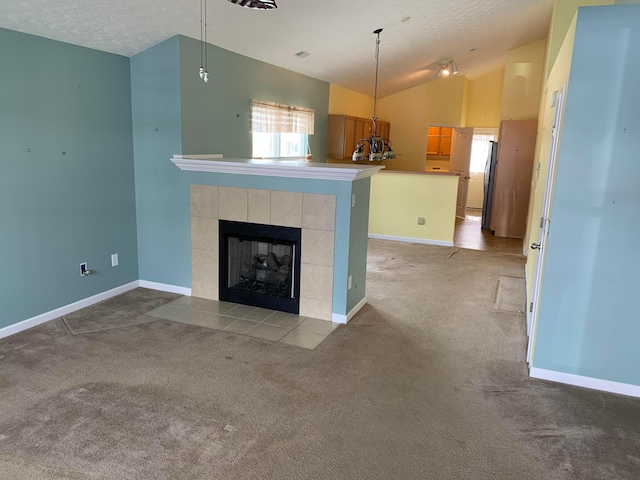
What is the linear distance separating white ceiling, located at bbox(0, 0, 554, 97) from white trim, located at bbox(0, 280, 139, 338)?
2162 millimetres

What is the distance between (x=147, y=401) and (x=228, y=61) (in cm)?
355

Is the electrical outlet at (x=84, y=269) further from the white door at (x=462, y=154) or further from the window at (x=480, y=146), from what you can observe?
the window at (x=480, y=146)

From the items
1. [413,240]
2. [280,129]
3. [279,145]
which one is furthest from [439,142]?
[280,129]

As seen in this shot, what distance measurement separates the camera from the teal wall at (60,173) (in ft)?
11.2

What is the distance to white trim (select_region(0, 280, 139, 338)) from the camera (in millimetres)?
3547

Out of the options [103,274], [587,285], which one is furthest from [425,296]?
[103,274]

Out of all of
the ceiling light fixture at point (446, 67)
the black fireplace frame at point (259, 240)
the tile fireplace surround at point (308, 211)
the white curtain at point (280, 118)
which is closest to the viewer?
the tile fireplace surround at point (308, 211)

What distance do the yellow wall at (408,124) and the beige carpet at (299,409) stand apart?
20.8 feet

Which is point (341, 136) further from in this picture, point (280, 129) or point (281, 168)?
point (281, 168)

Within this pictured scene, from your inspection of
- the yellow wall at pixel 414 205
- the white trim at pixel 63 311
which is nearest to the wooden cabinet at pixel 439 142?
the yellow wall at pixel 414 205

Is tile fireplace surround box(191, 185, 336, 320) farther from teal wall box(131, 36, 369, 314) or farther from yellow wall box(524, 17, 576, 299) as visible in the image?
yellow wall box(524, 17, 576, 299)

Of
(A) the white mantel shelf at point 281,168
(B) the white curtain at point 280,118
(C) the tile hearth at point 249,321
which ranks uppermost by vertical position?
(B) the white curtain at point 280,118

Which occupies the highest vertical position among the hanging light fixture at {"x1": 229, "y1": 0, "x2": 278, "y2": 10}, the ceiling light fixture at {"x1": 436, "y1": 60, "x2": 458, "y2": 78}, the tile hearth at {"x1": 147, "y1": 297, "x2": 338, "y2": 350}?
the ceiling light fixture at {"x1": 436, "y1": 60, "x2": 458, "y2": 78}

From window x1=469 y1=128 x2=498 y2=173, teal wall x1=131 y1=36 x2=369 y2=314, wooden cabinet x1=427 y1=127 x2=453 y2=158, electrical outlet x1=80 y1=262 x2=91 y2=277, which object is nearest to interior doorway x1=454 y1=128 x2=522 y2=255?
window x1=469 y1=128 x2=498 y2=173
